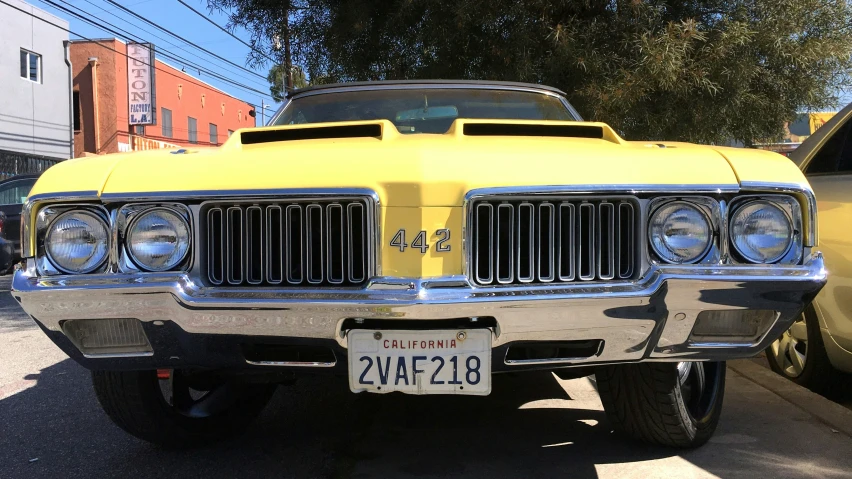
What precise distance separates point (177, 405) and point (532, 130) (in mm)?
1895

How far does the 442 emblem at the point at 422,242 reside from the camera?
2088mm

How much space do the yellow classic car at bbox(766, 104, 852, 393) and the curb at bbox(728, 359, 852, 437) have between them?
0.08 m

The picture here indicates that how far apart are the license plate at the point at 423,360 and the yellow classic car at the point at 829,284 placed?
2044 millimetres

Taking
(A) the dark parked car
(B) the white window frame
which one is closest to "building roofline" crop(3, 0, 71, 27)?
(B) the white window frame

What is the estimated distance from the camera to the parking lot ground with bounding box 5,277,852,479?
2.83m

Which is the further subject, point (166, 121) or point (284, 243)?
point (166, 121)

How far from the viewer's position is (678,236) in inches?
87.7

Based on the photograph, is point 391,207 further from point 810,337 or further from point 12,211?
point 12,211

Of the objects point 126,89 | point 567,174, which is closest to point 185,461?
point 567,174

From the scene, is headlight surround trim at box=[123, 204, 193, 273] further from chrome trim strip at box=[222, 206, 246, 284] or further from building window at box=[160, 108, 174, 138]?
building window at box=[160, 108, 174, 138]

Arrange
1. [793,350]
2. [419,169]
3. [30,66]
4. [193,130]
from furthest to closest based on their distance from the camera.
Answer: [193,130] → [30,66] → [793,350] → [419,169]

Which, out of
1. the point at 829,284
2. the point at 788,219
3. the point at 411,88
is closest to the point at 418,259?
the point at 788,219

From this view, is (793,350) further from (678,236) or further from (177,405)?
(177,405)

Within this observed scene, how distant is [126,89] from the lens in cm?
2819
